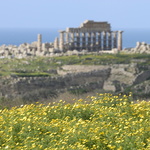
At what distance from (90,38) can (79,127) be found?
79.6m

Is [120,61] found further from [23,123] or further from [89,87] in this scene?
[23,123]

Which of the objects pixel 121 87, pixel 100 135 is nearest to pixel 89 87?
pixel 121 87

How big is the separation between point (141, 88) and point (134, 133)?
26497 millimetres

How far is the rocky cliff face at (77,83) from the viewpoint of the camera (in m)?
37.8

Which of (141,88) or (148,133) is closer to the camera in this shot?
(148,133)

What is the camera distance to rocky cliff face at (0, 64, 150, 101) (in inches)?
1487

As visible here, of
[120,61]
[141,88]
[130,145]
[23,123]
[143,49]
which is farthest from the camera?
[143,49]

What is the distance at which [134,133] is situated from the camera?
14297 millimetres

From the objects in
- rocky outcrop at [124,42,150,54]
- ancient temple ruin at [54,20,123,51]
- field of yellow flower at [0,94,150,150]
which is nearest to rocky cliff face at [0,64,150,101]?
field of yellow flower at [0,94,150,150]

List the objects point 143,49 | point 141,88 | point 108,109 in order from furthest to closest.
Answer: point 143,49 → point 141,88 → point 108,109

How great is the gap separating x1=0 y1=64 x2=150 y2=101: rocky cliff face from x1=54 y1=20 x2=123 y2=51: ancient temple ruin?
31.4 meters

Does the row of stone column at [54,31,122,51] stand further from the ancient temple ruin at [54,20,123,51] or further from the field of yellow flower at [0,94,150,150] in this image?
the field of yellow flower at [0,94,150,150]

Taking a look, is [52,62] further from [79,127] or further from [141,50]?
[79,127]

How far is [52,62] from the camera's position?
63.2 meters
